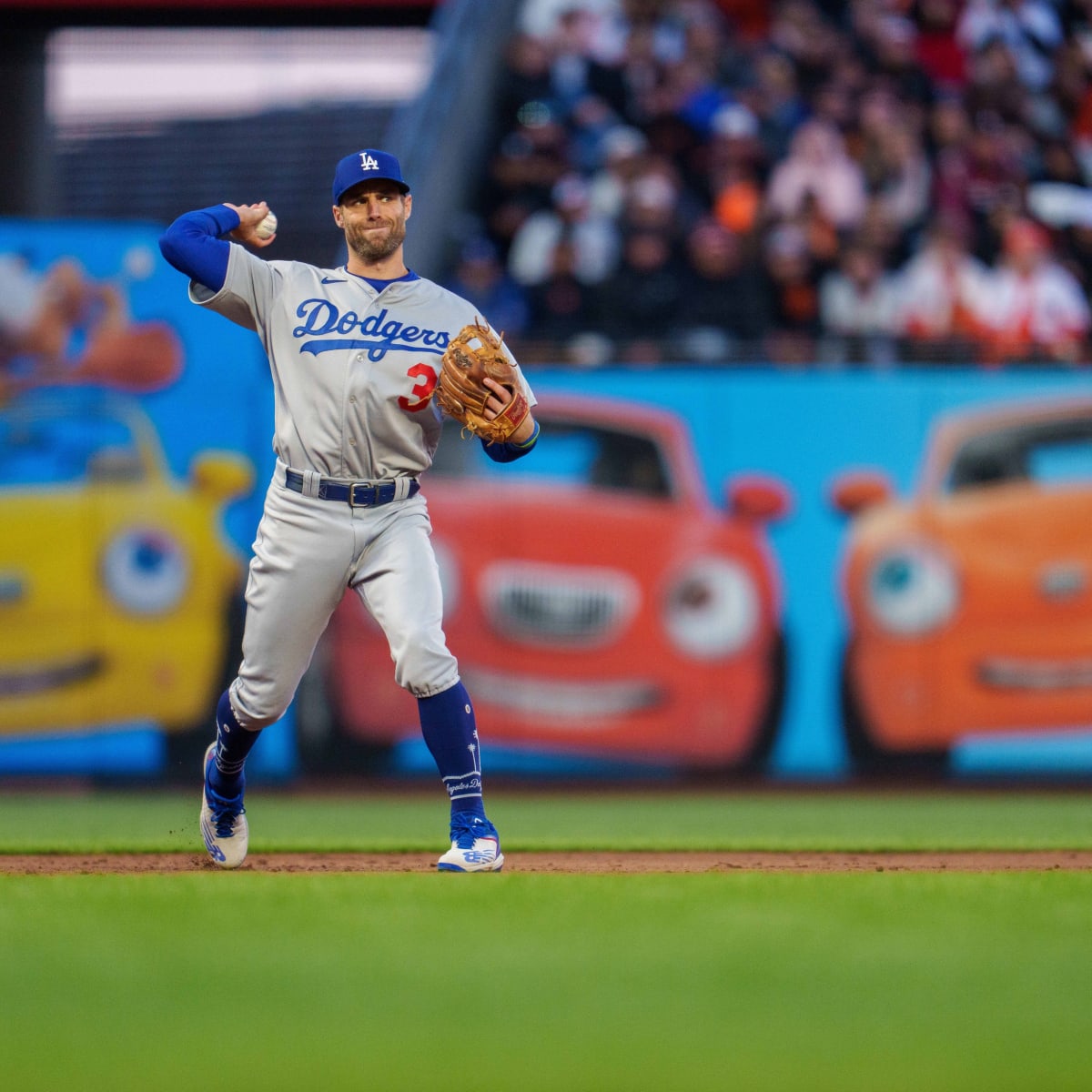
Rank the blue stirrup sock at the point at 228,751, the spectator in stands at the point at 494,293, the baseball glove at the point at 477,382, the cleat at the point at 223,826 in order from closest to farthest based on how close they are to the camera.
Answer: the baseball glove at the point at 477,382
the blue stirrup sock at the point at 228,751
the cleat at the point at 223,826
the spectator in stands at the point at 494,293

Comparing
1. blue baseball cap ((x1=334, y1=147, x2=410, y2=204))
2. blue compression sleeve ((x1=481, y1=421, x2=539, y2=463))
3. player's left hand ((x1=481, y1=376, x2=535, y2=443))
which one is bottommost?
blue compression sleeve ((x1=481, y1=421, x2=539, y2=463))

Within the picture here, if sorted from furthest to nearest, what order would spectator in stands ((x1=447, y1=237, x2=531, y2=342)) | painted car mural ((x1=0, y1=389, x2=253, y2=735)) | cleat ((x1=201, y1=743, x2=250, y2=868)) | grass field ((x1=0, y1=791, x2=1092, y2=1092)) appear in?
spectator in stands ((x1=447, y1=237, x2=531, y2=342)) → painted car mural ((x1=0, y1=389, x2=253, y2=735)) → cleat ((x1=201, y1=743, x2=250, y2=868)) → grass field ((x1=0, y1=791, x2=1092, y2=1092))

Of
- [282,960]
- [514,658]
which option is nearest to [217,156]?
[514,658]

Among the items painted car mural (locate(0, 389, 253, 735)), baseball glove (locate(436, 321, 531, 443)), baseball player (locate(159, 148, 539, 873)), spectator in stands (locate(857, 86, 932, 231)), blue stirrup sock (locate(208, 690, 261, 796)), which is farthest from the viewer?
spectator in stands (locate(857, 86, 932, 231))

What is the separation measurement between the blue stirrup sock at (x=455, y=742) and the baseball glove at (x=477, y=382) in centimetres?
76

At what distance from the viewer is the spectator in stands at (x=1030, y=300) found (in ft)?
36.1

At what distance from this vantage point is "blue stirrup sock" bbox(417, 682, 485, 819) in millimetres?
5062

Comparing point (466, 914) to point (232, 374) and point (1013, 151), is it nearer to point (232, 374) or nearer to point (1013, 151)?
point (232, 374)

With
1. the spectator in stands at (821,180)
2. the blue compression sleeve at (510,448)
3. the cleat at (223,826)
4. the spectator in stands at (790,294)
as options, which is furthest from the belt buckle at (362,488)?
the spectator in stands at (821,180)

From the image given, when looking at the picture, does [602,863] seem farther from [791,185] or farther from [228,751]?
[791,185]

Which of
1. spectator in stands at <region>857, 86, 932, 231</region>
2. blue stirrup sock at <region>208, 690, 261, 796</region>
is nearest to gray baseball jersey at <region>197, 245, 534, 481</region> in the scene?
blue stirrup sock at <region>208, 690, 261, 796</region>

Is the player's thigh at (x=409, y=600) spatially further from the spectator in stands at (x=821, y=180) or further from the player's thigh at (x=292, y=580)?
the spectator in stands at (x=821, y=180)

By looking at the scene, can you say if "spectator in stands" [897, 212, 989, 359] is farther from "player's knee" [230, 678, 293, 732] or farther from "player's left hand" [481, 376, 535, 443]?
"player's knee" [230, 678, 293, 732]

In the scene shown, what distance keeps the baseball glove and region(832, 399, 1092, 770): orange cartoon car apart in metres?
5.62
